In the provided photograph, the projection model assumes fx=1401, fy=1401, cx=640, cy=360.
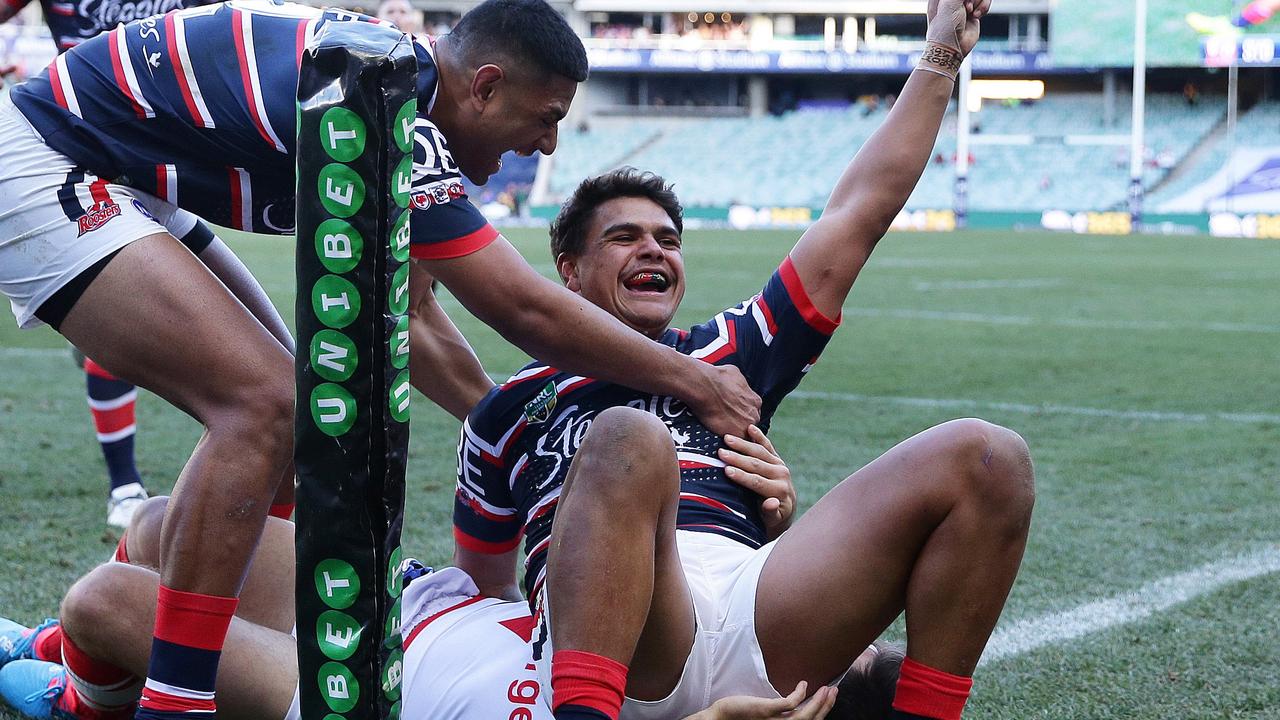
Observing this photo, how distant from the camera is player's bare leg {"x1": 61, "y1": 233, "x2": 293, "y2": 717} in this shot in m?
2.44

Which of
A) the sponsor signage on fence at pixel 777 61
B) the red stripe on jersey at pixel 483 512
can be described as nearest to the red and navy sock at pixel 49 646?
the red stripe on jersey at pixel 483 512

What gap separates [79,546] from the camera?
4504mm

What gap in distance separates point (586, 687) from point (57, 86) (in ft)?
5.49

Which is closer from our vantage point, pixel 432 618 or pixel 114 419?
pixel 432 618

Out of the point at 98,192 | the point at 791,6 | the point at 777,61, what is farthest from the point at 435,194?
the point at 791,6

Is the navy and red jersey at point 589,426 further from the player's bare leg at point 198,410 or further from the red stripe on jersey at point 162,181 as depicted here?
the red stripe on jersey at point 162,181

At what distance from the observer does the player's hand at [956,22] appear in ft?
9.80

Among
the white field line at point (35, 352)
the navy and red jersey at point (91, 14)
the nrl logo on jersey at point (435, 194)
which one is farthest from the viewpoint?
the white field line at point (35, 352)

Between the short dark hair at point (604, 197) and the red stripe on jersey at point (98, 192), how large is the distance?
945mm

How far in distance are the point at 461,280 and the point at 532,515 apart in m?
0.47

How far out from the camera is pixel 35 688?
3.00m

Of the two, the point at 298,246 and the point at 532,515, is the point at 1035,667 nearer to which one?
the point at 532,515

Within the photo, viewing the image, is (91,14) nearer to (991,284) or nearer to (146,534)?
(146,534)

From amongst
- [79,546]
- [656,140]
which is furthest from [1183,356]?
[656,140]
